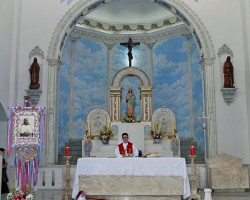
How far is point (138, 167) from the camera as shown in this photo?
26.8 feet

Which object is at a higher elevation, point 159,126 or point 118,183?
point 159,126

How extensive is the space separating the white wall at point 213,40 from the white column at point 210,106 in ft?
0.49

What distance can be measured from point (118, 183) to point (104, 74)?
9846 millimetres

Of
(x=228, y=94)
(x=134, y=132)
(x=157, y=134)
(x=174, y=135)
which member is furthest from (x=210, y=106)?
(x=134, y=132)

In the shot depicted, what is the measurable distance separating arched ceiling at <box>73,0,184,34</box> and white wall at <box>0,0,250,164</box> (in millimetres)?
3592

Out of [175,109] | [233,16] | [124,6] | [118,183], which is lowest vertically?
[118,183]

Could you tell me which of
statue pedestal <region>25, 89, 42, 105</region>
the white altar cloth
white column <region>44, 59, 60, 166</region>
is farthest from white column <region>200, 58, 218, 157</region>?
statue pedestal <region>25, 89, 42, 105</region>

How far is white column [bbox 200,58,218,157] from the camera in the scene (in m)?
12.5

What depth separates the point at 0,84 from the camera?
39.3ft

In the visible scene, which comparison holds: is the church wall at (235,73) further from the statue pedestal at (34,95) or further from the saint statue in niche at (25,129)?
the saint statue in niche at (25,129)

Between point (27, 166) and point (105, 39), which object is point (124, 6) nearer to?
point (105, 39)

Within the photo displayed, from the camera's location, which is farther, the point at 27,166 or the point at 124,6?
the point at 124,6

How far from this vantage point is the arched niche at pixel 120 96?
14.6 meters

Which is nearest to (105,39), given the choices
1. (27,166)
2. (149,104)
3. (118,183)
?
(149,104)
